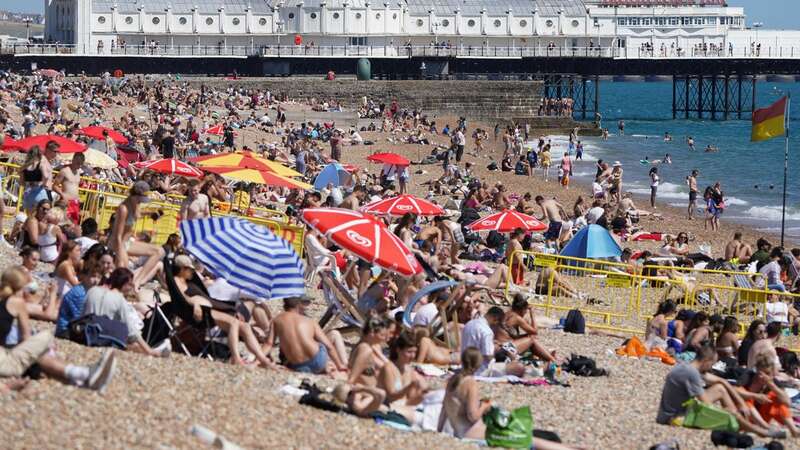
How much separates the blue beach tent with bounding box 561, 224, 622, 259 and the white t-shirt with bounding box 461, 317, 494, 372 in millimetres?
5575

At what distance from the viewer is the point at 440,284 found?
460 inches

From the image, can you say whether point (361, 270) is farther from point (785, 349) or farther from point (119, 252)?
point (785, 349)

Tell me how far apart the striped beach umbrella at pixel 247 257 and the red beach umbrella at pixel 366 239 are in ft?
3.24

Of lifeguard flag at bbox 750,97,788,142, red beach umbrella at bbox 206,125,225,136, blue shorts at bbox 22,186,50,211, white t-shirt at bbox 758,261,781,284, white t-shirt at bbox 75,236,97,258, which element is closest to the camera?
white t-shirt at bbox 75,236,97,258

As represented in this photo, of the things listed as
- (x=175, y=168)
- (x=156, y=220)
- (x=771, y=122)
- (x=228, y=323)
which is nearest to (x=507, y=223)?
(x=175, y=168)

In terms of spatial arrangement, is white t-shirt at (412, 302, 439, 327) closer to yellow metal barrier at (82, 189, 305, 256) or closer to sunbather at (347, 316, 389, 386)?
sunbather at (347, 316, 389, 386)

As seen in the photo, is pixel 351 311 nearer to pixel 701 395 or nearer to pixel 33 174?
pixel 701 395

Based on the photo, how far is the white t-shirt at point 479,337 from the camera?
34.9 ft

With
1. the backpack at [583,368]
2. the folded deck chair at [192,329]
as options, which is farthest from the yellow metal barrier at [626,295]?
the folded deck chair at [192,329]

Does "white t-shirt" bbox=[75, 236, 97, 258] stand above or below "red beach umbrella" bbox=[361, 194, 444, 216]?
above

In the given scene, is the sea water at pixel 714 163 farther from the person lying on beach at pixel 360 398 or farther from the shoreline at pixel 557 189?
the person lying on beach at pixel 360 398

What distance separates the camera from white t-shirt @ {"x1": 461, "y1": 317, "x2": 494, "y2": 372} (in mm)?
10625

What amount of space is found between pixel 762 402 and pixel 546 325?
348cm

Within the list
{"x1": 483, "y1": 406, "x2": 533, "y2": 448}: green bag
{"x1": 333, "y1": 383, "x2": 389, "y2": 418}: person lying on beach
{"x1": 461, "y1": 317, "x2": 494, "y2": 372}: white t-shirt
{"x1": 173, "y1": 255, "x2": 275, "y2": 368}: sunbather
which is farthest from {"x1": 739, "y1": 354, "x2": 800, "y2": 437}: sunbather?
{"x1": 173, "y1": 255, "x2": 275, "y2": 368}: sunbather
